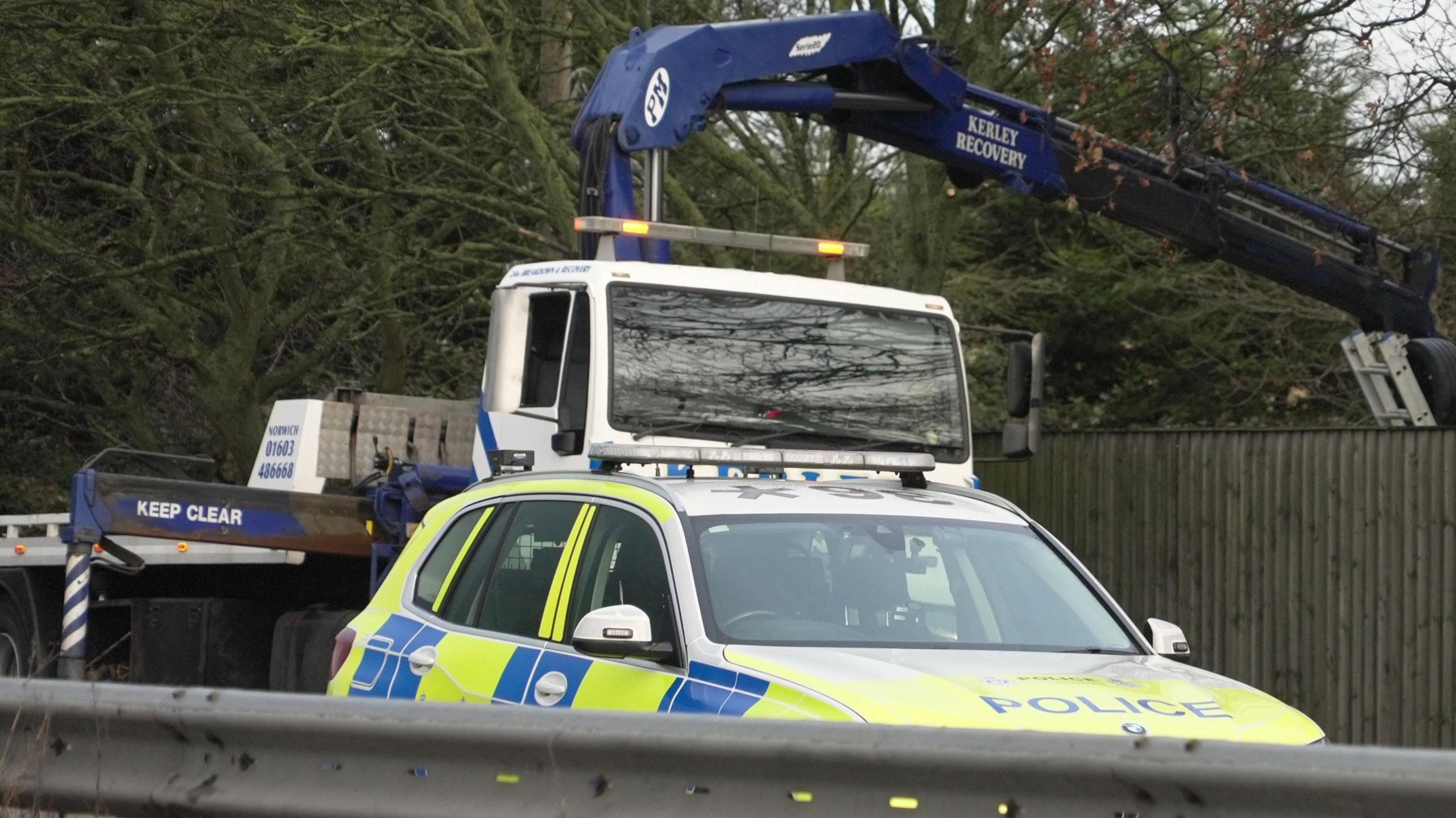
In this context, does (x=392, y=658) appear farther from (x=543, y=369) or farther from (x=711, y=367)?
(x=711, y=367)

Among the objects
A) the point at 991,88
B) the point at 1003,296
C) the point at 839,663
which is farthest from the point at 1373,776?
the point at 1003,296

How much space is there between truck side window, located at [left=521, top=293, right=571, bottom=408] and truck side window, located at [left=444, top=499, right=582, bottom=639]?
3.20 meters

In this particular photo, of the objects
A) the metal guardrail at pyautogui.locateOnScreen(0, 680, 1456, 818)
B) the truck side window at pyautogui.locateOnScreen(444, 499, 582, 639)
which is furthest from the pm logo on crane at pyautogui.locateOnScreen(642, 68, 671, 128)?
the metal guardrail at pyautogui.locateOnScreen(0, 680, 1456, 818)

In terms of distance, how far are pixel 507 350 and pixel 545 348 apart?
0.28m

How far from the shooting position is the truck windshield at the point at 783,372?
9.52 metres

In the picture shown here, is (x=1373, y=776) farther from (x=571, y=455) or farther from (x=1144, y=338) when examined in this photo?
(x=1144, y=338)

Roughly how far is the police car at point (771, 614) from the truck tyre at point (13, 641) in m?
6.30

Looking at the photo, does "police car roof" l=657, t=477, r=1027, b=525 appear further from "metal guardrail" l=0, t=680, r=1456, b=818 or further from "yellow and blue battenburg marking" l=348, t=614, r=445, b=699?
"metal guardrail" l=0, t=680, r=1456, b=818

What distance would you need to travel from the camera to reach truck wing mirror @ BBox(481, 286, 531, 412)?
31.3 ft

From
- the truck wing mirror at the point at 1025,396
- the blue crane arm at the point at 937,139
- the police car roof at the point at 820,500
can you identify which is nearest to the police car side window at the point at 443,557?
the police car roof at the point at 820,500

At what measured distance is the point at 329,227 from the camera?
16078 mm

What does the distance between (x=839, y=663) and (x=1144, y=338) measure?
20.0 m

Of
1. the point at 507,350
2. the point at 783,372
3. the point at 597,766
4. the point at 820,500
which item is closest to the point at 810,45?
the point at 783,372

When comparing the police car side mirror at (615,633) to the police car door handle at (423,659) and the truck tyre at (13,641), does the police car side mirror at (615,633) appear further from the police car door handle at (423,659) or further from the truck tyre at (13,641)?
the truck tyre at (13,641)
